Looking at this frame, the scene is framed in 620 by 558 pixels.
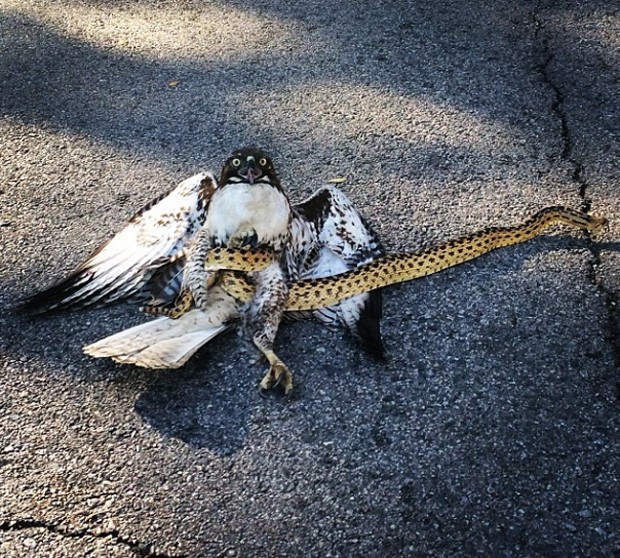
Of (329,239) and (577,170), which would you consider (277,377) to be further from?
(577,170)

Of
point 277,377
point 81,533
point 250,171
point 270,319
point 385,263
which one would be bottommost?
point 81,533

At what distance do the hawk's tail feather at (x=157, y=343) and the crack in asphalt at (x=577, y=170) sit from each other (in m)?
1.63

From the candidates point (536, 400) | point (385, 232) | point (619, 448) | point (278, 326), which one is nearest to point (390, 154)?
point (385, 232)

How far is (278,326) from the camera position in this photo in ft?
11.9

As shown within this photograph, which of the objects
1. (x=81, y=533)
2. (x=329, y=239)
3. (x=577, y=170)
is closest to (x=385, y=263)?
(x=329, y=239)

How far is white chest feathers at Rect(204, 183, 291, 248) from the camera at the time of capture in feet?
11.4

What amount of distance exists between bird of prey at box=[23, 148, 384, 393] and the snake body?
5cm

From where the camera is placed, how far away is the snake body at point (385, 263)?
3479mm

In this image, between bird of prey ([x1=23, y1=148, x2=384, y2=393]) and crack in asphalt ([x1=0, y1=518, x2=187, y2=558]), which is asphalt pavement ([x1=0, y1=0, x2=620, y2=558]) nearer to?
crack in asphalt ([x1=0, y1=518, x2=187, y2=558])

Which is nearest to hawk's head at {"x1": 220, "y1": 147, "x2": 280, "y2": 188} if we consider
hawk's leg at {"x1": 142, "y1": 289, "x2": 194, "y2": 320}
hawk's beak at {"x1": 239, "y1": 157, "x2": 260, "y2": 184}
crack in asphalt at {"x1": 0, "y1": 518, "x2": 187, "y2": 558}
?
hawk's beak at {"x1": 239, "y1": 157, "x2": 260, "y2": 184}

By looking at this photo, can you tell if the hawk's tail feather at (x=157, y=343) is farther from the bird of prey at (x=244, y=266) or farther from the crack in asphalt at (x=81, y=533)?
the crack in asphalt at (x=81, y=533)

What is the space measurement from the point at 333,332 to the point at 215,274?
550mm

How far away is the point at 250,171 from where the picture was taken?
3475mm

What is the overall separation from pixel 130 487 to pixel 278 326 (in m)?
0.93
